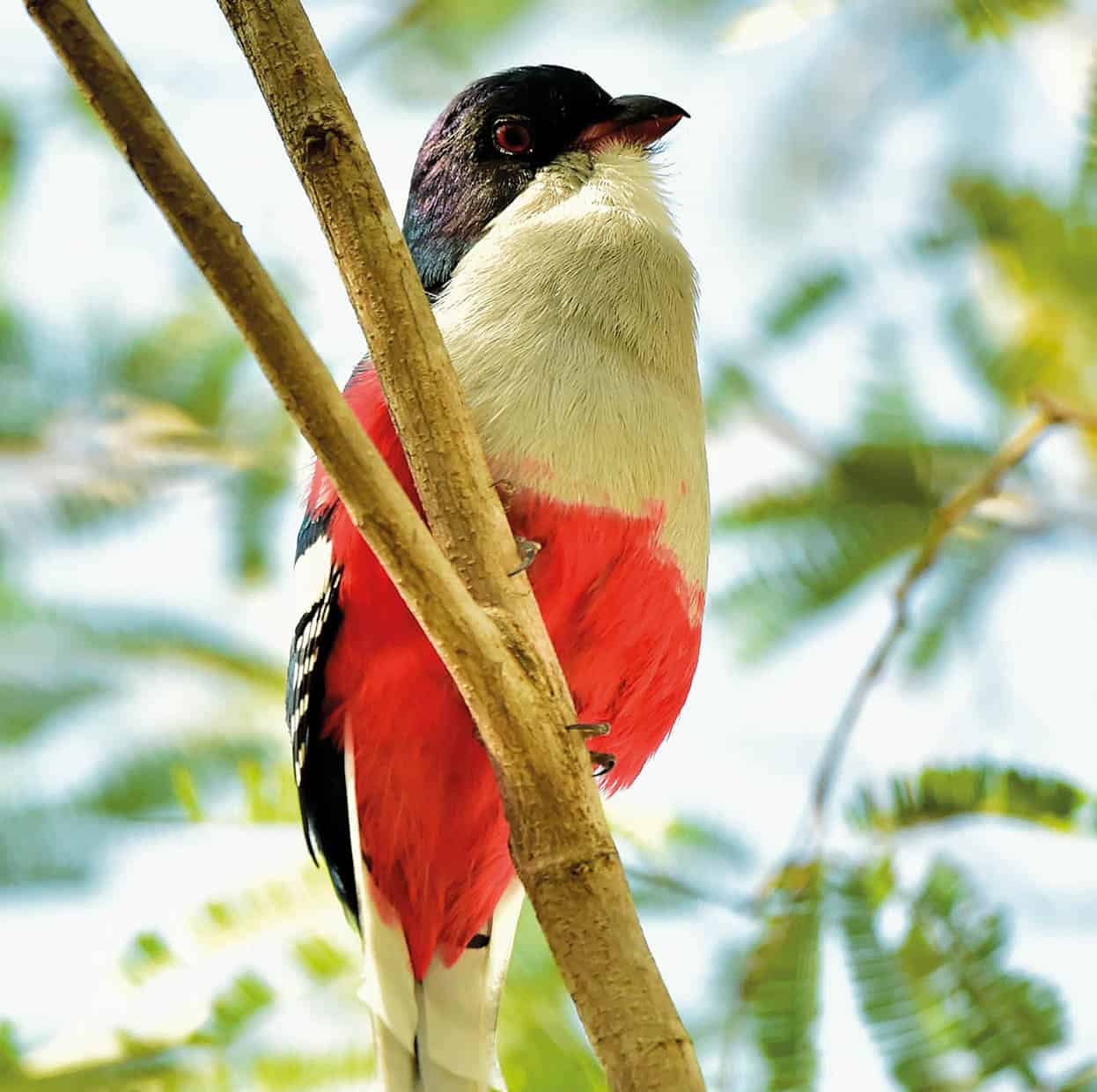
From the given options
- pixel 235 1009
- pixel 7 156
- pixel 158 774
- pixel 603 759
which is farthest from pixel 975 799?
pixel 7 156

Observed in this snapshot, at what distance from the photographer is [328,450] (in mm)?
1896

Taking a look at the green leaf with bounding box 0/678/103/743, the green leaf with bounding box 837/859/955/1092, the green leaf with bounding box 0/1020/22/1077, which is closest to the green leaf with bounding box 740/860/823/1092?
the green leaf with bounding box 837/859/955/1092

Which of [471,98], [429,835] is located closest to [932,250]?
[471,98]

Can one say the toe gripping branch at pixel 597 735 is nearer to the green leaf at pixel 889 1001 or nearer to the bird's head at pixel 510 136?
the green leaf at pixel 889 1001

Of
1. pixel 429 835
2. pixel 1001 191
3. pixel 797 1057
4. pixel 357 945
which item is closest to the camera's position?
pixel 797 1057

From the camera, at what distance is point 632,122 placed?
136 inches

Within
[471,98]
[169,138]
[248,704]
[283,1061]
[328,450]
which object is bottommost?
[283,1061]

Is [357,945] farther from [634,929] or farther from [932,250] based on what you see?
[932,250]

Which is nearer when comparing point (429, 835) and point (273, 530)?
point (429, 835)

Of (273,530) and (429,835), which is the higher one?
(273,530)

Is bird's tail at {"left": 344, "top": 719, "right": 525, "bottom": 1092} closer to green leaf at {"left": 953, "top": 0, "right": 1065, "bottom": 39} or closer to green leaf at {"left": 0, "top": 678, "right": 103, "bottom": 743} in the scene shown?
green leaf at {"left": 0, "top": 678, "right": 103, "bottom": 743}

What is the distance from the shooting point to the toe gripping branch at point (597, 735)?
6.94ft

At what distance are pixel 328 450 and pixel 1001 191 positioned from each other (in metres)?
2.83

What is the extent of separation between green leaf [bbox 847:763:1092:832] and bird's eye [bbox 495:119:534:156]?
164 centimetres
